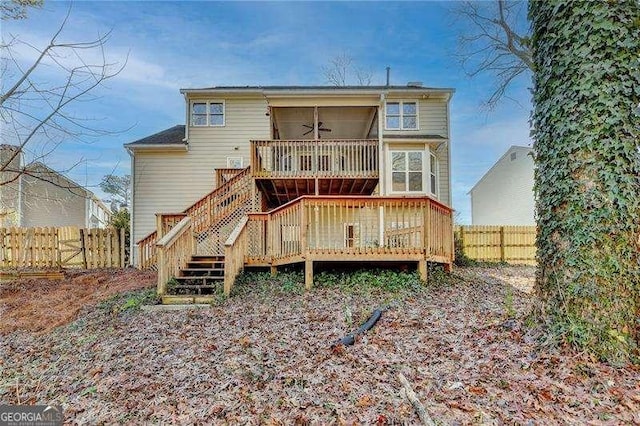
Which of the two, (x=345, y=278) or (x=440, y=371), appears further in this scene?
(x=345, y=278)

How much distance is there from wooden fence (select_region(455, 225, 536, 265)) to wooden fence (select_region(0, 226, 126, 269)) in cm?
1489

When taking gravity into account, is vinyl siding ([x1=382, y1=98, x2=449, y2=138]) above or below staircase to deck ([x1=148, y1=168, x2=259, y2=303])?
above

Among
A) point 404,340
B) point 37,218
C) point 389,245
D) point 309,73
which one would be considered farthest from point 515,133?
point 37,218

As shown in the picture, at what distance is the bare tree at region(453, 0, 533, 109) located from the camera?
42.6 ft

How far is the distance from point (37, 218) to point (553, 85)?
2391cm

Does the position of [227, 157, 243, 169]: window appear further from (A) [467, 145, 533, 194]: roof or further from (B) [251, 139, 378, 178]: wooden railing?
(A) [467, 145, 533, 194]: roof

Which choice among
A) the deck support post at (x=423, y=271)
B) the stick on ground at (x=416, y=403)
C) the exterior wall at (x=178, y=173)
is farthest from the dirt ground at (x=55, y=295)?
the deck support post at (x=423, y=271)

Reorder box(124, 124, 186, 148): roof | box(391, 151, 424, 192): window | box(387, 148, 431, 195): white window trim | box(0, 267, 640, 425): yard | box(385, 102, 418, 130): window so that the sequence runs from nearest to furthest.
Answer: box(0, 267, 640, 425): yard, box(387, 148, 431, 195): white window trim, box(391, 151, 424, 192): window, box(124, 124, 186, 148): roof, box(385, 102, 418, 130): window

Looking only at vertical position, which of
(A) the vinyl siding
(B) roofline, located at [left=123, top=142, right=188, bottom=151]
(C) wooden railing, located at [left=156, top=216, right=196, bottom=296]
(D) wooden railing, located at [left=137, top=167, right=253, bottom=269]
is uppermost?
(A) the vinyl siding

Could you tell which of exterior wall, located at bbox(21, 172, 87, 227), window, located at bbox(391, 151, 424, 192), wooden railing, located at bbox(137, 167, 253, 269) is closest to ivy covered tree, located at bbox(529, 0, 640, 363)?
wooden railing, located at bbox(137, 167, 253, 269)

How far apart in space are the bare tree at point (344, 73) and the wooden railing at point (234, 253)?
52.9 ft

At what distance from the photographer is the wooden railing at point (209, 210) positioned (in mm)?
9859

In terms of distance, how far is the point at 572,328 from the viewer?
369 cm

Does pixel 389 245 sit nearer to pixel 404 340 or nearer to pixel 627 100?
pixel 404 340
